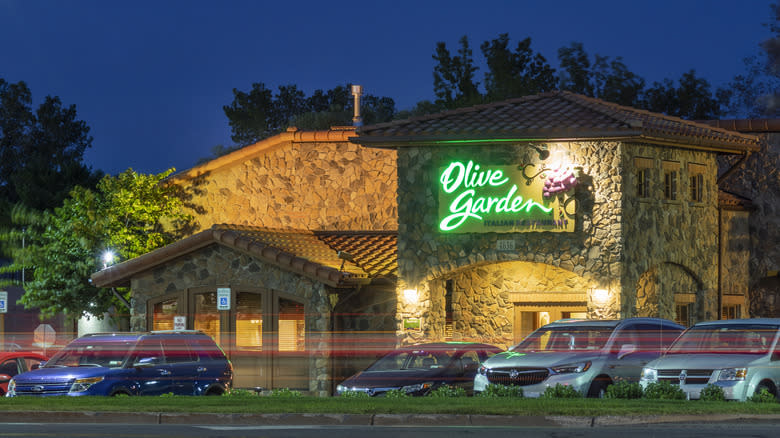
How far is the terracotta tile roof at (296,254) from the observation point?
30.1 m

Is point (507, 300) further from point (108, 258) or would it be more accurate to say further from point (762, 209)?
point (108, 258)

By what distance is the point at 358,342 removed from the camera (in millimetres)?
31312

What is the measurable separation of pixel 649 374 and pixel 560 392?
154cm

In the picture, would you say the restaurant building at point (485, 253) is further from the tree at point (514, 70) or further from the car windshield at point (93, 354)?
the tree at point (514, 70)

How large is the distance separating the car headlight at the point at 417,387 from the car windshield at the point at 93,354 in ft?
17.1

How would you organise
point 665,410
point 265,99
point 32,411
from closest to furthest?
point 665,410 < point 32,411 < point 265,99

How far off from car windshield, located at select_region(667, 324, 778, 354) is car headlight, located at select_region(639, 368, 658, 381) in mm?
866

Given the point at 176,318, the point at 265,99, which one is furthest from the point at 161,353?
the point at 265,99

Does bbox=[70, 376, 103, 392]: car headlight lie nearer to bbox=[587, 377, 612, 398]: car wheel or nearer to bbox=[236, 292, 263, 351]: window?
bbox=[587, 377, 612, 398]: car wheel

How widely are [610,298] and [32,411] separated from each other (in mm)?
13791

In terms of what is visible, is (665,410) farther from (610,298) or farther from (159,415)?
(610,298)

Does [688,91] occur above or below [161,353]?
above

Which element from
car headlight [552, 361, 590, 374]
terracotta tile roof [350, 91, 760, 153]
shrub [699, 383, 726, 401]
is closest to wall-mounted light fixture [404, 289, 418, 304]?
terracotta tile roof [350, 91, 760, 153]

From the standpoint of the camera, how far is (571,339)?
903 inches
